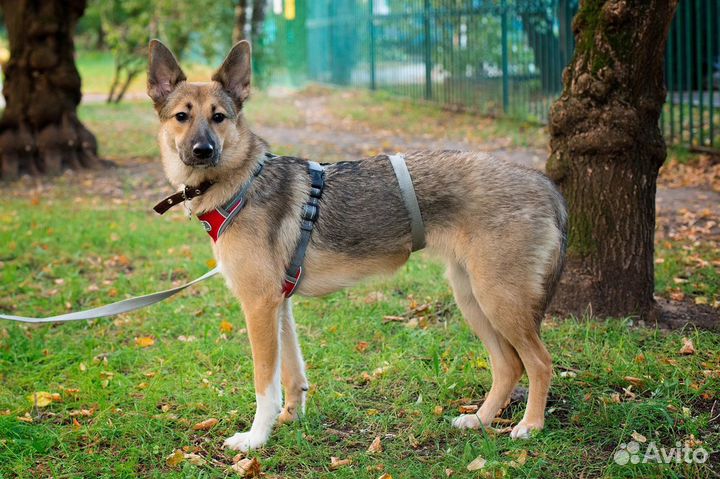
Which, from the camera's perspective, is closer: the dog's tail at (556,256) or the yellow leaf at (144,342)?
the dog's tail at (556,256)

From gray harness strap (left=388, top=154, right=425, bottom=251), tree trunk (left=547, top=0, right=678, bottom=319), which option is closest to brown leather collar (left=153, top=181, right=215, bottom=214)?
gray harness strap (left=388, top=154, right=425, bottom=251)

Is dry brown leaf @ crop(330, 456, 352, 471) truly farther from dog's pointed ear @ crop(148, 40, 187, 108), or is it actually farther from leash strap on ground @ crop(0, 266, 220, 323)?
dog's pointed ear @ crop(148, 40, 187, 108)

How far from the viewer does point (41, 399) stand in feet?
15.6

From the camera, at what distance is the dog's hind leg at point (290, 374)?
4.60m

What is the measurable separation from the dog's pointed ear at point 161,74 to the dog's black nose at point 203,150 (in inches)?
20.8

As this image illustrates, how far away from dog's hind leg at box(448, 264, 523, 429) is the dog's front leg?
104cm

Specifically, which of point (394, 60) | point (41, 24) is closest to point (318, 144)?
point (41, 24)

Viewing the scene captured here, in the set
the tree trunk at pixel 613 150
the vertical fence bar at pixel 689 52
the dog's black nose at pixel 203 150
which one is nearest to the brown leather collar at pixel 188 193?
the dog's black nose at pixel 203 150

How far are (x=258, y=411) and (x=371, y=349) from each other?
1389 mm

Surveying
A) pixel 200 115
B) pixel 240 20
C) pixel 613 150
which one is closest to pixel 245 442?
pixel 200 115

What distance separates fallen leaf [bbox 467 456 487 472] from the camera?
12.4 ft

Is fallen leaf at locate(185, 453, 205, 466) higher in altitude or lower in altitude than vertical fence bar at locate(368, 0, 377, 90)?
lower

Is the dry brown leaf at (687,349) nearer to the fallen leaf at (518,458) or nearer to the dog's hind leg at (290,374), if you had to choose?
the fallen leaf at (518,458)

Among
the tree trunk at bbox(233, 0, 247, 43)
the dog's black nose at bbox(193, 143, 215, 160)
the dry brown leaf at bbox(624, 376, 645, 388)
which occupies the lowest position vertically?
the dry brown leaf at bbox(624, 376, 645, 388)
